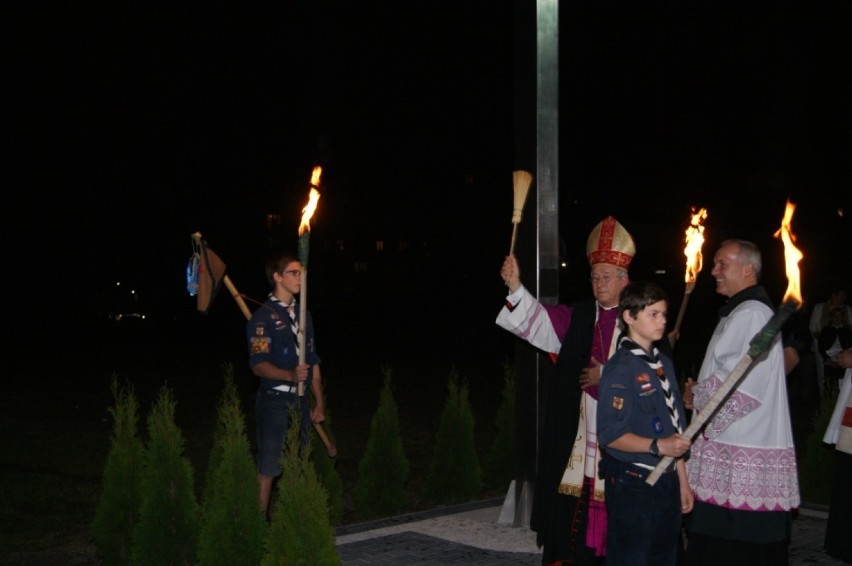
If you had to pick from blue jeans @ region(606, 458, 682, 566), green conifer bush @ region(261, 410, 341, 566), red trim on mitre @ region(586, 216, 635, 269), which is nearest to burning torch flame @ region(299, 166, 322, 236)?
red trim on mitre @ region(586, 216, 635, 269)

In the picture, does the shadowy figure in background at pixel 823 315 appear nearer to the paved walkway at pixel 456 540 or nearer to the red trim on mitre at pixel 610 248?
the paved walkway at pixel 456 540

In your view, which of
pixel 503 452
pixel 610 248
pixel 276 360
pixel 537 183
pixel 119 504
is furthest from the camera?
pixel 503 452

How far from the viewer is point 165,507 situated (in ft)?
19.7

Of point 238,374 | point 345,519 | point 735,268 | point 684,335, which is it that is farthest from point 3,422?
point 684,335

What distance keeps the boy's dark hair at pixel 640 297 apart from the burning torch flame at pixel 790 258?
0.55 metres

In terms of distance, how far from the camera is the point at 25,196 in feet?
111

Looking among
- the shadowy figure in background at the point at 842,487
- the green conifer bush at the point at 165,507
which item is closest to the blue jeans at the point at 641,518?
the shadowy figure in background at the point at 842,487

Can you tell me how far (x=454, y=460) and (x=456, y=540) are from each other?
192 centimetres

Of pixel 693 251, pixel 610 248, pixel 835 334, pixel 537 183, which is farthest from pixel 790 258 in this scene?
pixel 835 334

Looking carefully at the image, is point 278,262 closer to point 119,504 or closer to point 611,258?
point 119,504

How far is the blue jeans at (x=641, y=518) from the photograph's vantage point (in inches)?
179

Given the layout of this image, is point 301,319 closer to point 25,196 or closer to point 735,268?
point 735,268

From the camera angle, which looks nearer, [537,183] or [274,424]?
[274,424]

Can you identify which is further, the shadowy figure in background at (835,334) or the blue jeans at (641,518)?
the shadowy figure in background at (835,334)
